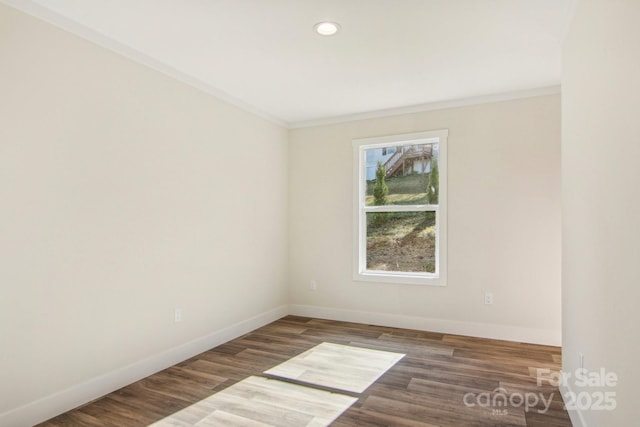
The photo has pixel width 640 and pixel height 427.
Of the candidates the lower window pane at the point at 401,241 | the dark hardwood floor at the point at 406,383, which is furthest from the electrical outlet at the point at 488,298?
the lower window pane at the point at 401,241

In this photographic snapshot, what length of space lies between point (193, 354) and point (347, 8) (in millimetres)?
3094

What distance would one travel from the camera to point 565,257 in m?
2.48

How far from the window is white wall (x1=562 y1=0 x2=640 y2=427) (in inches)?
72.3

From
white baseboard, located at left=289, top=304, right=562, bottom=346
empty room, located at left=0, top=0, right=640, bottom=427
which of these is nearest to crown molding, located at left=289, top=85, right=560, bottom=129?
empty room, located at left=0, top=0, right=640, bottom=427

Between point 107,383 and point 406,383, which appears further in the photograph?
point 406,383

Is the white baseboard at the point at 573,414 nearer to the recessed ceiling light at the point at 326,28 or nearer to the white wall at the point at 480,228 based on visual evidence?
the white wall at the point at 480,228

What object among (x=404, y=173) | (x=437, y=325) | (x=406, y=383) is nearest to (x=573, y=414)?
(x=406, y=383)

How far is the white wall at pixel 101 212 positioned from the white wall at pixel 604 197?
116 inches

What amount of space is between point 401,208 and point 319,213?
1.04m

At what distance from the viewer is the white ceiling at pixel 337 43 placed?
2.28 m

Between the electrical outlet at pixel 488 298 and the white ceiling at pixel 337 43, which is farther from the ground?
the white ceiling at pixel 337 43

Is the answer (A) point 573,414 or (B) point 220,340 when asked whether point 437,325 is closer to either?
(A) point 573,414

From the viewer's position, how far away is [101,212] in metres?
2.66

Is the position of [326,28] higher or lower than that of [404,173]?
higher
